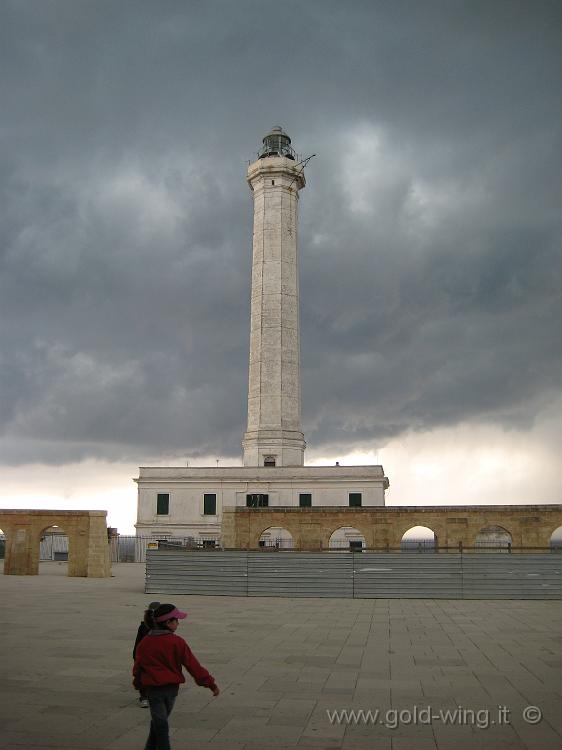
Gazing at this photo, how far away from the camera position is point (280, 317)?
150 ft

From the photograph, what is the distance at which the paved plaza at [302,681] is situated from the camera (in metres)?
7.26

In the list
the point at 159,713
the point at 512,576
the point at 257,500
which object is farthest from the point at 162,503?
the point at 159,713

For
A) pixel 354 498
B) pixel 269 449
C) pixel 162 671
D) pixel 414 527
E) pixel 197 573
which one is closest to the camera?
pixel 162 671

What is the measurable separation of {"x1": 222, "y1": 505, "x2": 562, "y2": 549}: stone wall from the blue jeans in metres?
26.8

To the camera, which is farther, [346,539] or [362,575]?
[346,539]

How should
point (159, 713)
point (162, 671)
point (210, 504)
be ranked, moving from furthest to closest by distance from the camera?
point (210, 504)
point (162, 671)
point (159, 713)

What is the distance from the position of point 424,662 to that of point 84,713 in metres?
5.49

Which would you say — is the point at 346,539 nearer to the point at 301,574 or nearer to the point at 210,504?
the point at 210,504

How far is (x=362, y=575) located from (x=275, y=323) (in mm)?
24778

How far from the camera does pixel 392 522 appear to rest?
3222 centimetres

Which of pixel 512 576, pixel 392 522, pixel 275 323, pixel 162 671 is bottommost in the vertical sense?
pixel 512 576

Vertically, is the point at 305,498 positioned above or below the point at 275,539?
above

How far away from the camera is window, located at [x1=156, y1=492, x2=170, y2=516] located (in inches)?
1738

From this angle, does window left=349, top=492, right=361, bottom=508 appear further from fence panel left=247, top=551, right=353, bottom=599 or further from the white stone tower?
fence panel left=247, top=551, right=353, bottom=599
